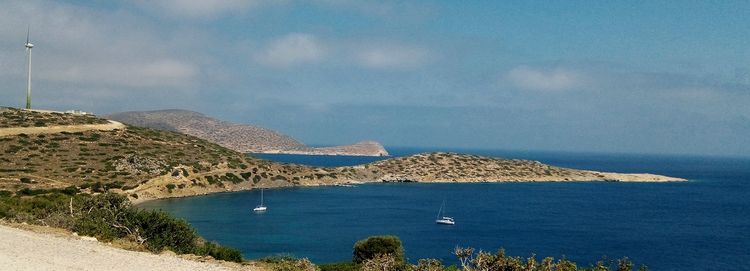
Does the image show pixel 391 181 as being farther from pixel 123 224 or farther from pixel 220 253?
pixel 220 253

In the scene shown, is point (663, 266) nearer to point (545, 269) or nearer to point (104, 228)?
point (545, 269)

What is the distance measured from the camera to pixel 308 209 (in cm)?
8450

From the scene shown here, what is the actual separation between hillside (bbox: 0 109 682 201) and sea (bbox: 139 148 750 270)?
554 centimetres

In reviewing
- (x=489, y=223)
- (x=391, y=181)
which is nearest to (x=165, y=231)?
(x=489, y=223)

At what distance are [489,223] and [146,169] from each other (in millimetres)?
54829

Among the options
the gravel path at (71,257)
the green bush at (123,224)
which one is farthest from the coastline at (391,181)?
the gravel path at (71,257)

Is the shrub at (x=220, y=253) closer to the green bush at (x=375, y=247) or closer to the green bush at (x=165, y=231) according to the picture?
the green bush at (x=165, y=231)

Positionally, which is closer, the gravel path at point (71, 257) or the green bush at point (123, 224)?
the gravel path at point (71, 257)

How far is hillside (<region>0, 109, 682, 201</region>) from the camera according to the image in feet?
254

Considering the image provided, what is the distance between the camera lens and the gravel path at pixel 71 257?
19.4m

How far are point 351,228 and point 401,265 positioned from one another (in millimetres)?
46527

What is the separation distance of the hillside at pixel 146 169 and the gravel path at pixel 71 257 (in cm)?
4800

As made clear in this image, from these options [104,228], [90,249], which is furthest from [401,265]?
[104,228]

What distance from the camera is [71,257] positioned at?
20938mm
